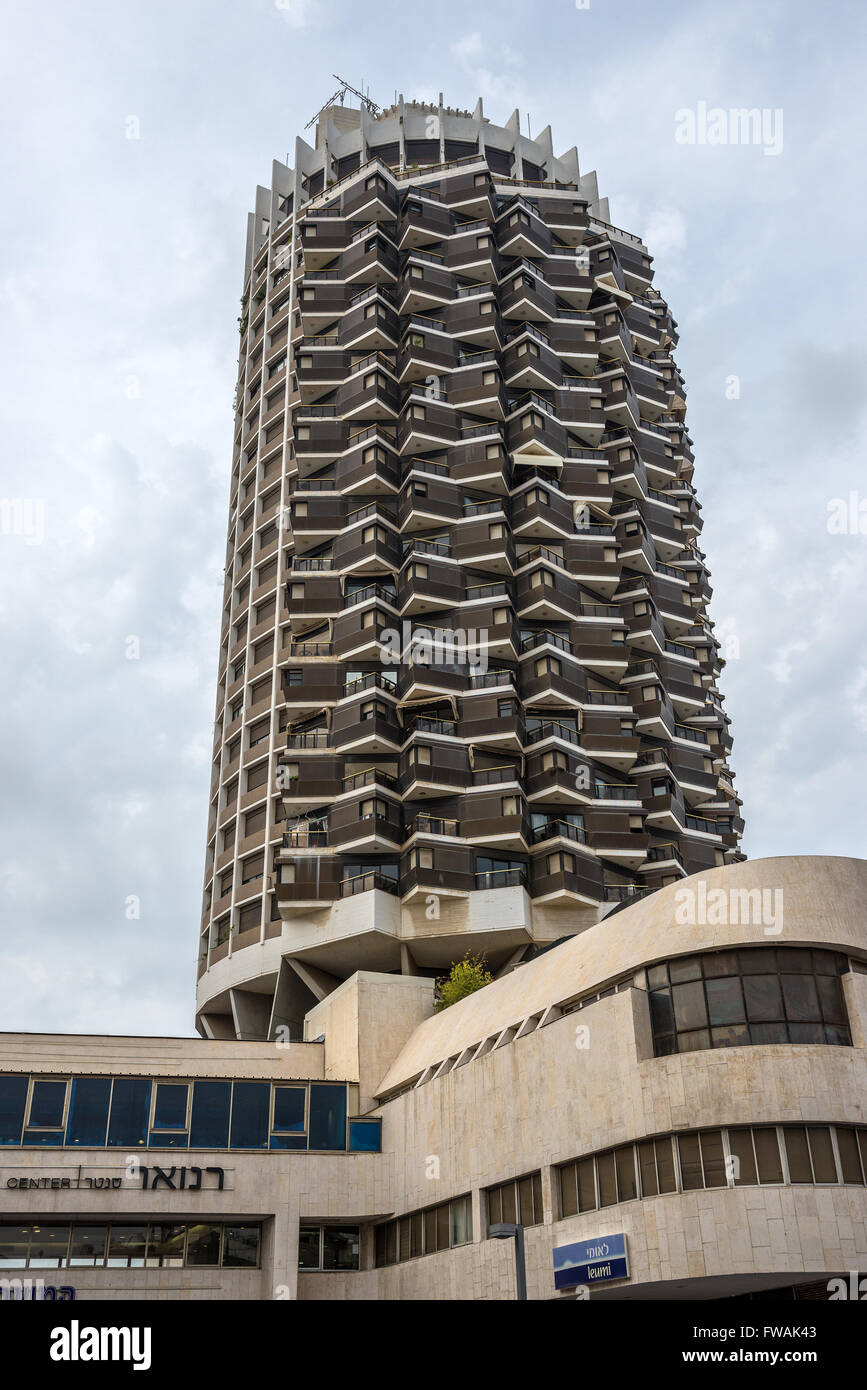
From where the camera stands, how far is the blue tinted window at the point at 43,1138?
155ft

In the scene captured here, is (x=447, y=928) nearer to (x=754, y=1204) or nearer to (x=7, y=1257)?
(x=7, y=1257)

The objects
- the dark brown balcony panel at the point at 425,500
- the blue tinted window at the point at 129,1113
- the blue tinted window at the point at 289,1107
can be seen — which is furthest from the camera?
the dark brown balcony panel at the point at 425,500

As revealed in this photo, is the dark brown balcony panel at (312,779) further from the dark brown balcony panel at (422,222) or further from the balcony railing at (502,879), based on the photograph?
the dark brown balcony panel at (422,222)

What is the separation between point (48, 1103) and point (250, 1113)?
824 cm

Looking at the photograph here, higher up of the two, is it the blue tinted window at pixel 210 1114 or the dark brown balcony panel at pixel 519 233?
the dark brown balcony panel at pixel 519 233

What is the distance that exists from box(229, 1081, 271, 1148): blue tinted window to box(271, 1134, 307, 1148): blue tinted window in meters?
0.41

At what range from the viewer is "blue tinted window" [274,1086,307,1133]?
50.2 m

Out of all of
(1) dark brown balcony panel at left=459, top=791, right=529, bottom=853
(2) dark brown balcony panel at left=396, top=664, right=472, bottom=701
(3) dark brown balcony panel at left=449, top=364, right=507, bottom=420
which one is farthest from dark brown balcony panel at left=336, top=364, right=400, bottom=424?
(1) dark brown balcony panel at left=459, top=791, right=529, bottom=853

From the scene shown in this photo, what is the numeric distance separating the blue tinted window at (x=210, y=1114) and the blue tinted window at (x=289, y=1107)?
2119 mm

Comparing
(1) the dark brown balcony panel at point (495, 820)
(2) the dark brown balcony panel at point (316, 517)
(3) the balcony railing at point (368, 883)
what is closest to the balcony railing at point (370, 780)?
(1) the dark brown balcony panel at point (495, 820)

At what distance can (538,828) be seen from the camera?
73.4 metres

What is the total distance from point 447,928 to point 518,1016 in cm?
2391

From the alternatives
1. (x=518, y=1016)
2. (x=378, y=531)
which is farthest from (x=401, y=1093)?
(x=378, y=531)
